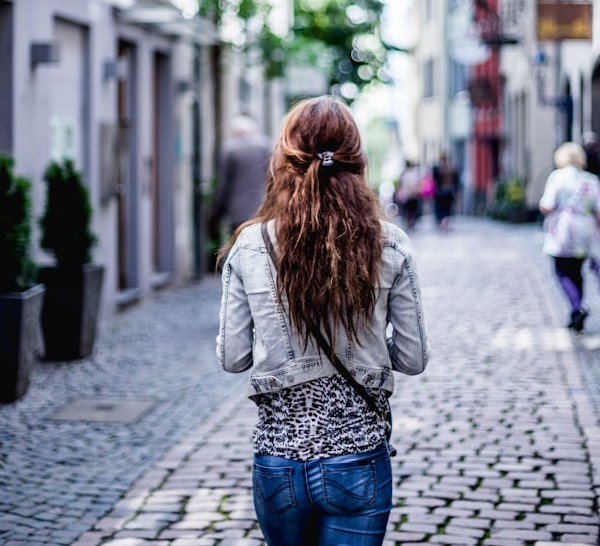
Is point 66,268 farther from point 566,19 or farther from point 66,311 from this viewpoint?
point 566,19

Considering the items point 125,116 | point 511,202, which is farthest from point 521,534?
point 511,202

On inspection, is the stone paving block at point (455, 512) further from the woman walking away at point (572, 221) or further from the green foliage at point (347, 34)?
the green foliage at point (347, 34)

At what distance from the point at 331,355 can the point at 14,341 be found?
509 cm

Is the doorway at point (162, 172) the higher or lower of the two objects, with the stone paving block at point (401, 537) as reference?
higher

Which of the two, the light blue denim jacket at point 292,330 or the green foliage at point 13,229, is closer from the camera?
the light blue denim jacket at point 292,330

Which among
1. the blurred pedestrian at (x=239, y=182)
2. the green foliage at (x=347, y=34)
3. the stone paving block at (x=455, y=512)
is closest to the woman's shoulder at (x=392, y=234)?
the stone paving block at (x=455, y=512)

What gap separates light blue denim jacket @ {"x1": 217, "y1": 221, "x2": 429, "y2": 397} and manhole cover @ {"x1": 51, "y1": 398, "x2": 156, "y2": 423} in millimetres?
4468

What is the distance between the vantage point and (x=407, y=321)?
122 inches

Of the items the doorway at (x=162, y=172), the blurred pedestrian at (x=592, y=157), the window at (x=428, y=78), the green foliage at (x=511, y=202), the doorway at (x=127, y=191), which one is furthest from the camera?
the window at (x=428, y=78)

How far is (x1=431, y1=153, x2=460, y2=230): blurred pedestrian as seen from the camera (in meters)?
27.2

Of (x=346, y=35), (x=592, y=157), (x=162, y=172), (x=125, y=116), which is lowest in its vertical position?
(x=162, y=172)

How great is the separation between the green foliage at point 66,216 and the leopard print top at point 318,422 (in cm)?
668

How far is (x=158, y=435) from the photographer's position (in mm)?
7051

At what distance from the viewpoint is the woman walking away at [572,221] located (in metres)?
10.5
